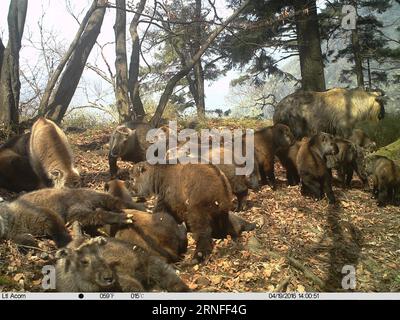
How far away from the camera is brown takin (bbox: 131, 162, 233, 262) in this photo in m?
5.82

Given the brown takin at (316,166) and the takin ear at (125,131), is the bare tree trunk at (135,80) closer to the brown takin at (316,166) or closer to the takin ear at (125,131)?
the takin ear at (125,131)

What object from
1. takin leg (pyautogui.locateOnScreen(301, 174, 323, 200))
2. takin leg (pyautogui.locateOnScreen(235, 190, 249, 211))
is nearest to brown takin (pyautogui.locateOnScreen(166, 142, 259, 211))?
takin leg (pyautogui.locateOnScreen(235, 190, 249, 211))

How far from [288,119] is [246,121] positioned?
4.93 feet

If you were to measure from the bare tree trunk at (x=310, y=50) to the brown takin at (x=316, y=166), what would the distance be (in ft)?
12.7

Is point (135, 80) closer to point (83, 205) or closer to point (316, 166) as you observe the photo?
point (316, 166)

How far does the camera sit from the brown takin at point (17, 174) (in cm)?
791

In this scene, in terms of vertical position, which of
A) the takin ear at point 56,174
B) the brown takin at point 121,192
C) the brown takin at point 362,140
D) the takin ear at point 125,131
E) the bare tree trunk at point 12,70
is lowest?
the brown takin at point 121,192

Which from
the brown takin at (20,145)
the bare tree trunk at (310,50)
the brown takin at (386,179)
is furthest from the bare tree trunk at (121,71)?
the brown takin at (386,179)

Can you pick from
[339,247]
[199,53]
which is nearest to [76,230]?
[339,247]

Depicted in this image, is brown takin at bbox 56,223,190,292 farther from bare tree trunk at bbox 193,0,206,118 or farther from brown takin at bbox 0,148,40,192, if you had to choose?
bare tree trunk at bbox 193,0,206,118

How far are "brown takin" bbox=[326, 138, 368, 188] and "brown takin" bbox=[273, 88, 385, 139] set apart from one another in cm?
188

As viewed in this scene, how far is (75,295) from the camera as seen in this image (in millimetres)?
4043

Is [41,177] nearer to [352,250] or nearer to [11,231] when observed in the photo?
[11,231]
